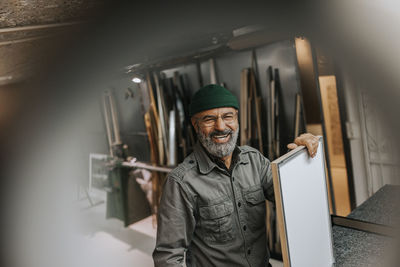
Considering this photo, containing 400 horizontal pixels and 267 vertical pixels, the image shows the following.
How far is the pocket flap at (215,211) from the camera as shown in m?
0.96

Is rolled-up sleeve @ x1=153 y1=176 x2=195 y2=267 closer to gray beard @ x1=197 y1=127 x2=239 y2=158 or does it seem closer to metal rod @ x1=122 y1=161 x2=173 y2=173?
gray beard @ x1=197 y1=127 x2=239 y2=158

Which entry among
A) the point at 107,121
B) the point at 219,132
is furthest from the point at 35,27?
the point at 219,132

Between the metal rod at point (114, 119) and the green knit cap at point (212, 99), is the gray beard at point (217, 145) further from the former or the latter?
the metal rod at point (114, 119)

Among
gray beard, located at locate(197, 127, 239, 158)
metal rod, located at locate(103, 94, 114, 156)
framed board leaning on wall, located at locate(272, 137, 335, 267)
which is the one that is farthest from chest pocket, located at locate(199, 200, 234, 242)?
metal rod, located at locate(103, 94, 114, 156)

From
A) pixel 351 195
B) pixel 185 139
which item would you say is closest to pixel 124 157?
pixel 185 139

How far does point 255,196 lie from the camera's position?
3.32 feet

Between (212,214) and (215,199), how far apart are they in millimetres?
49

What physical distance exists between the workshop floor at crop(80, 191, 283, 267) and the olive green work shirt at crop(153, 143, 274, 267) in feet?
0.63

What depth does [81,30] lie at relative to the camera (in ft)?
1.93

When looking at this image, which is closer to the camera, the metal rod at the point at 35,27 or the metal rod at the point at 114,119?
the metal rod at the point at 35,27

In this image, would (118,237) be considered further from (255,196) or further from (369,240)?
(369,240)

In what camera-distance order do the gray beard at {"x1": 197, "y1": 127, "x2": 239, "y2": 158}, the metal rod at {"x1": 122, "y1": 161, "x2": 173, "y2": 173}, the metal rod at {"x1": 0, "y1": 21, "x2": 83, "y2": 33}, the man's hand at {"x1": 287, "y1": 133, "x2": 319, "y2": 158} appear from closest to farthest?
the metal rod at {"x1": 0, "y1": 21, "x2": 83, "y2": 33} → the man's hand at {"x1": 287, "y1": 133, "x2": 319, "y2": 158} → the gray beard at {"x1": 197, "y1": 127, "x2": 239, "y2": 158} → the metal rod at {"x1": 122, "y1": 161, "x2": 173, "y2": 173}

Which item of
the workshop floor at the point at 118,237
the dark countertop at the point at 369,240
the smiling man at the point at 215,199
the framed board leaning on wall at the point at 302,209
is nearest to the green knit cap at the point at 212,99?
the smiling man at the point at 215,199

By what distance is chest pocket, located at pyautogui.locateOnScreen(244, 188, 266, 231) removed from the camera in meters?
1.00
